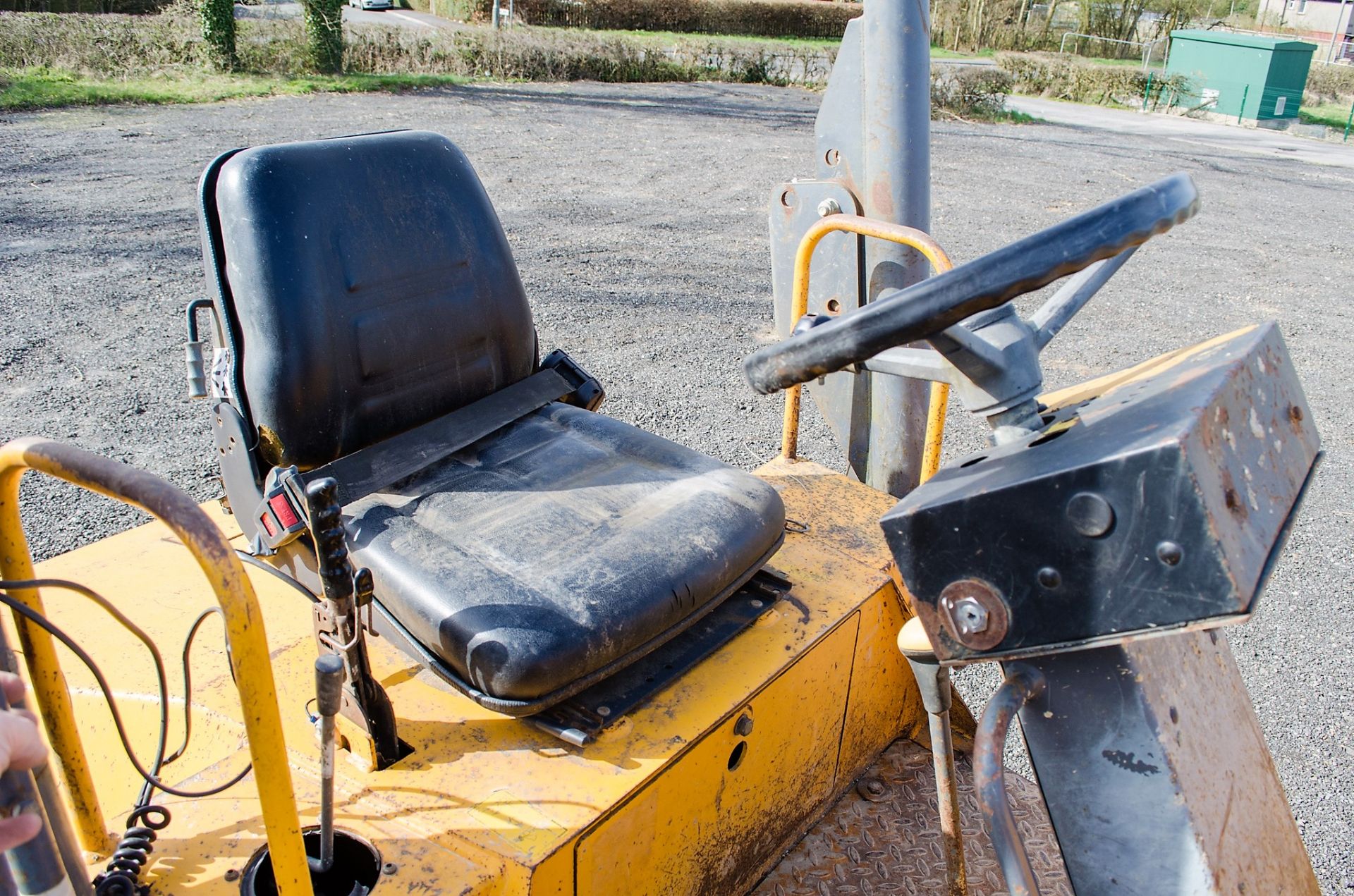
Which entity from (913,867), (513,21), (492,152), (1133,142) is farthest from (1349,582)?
(513,21)

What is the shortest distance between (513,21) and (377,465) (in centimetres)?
2153

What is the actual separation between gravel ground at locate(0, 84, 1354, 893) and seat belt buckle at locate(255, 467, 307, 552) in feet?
6.27

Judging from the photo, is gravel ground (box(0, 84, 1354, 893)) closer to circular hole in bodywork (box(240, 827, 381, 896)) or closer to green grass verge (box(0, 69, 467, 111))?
green grass verge (box(0, 69, 467, 111))

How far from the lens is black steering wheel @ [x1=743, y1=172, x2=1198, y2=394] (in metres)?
0.90

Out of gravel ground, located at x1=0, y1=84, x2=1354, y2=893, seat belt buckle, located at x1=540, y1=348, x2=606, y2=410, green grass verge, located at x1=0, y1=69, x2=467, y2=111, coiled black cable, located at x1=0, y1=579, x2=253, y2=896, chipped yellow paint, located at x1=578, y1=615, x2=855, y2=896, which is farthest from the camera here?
green grass verge, located at x1=0, y1=69, x2=467, y2=111

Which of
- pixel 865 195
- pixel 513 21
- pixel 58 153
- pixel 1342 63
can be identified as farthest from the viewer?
pixel 1342 63

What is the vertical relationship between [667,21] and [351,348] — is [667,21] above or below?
above

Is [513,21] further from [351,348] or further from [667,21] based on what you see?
[351,348]

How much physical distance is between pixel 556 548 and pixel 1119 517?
898 mm

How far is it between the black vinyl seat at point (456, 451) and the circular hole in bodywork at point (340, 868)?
0.25 meters

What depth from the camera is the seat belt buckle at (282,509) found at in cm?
164

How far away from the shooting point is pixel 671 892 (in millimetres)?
1508

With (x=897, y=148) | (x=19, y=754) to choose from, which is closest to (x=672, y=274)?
(x=897, y=148)

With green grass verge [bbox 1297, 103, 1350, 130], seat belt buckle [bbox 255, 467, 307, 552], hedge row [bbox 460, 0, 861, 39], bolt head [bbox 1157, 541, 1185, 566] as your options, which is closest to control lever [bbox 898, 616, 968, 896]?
bolt head [bbox 1157, 541, 1185, 566]
